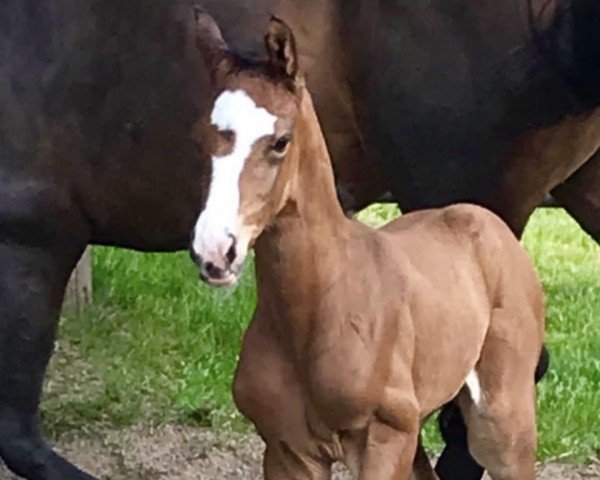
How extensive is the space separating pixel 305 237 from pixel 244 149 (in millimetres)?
243

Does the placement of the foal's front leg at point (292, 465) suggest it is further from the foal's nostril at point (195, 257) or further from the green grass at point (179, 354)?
the green grass at point (179, 354)

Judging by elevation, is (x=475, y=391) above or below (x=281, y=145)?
below

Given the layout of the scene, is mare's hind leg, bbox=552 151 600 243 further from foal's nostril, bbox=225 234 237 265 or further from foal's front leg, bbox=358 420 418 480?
foal's nostril, bbox=225 234 237 265

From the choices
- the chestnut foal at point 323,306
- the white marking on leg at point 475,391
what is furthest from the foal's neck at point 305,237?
the white marking on leg at point 475,391

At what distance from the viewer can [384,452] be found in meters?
2.19

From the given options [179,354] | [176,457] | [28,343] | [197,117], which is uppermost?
[197,117]

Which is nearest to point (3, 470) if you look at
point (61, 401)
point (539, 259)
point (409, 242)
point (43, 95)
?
point (61, 401)

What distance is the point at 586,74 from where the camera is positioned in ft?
9.05

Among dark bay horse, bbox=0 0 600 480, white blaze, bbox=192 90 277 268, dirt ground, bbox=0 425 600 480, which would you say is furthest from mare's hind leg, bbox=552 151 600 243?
white blaze, bbox=192 90 277 268

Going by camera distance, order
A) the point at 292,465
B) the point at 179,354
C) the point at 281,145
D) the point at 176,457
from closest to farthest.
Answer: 1. the point at 281,145
2. the point at 292,465
3. the point at 176,457
4. the point at 179,354

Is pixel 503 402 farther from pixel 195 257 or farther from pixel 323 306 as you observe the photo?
pixel 195 257

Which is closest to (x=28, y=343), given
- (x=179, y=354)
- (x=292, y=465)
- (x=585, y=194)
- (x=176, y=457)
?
(x=176, y=457)

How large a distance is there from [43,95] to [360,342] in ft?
3.81

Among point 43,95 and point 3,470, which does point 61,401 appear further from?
point 43,95
